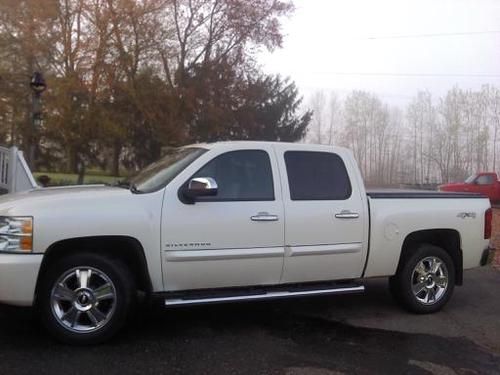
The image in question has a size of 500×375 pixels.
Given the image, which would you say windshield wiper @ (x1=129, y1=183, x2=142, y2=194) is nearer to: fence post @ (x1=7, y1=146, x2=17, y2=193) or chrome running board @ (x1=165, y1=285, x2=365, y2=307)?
chrome running board @ (x1=165, y1=285, x2=365, y2=307)

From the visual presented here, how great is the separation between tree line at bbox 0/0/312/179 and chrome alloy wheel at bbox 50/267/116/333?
55.9 feet

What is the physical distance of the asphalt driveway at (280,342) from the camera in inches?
175

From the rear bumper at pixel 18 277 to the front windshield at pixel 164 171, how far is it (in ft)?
3.80

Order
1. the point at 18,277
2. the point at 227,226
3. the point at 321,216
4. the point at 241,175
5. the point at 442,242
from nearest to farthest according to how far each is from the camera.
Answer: the point at 18,277
the point at 227,226
the point at 241,175
the point at 321,216
the point at 442,242

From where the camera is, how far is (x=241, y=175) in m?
5.50

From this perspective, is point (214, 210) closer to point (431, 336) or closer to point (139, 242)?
point (139, 242)

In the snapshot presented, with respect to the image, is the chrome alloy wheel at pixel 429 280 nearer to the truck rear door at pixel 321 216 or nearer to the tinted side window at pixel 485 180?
the truck rear door at pixel 321 216

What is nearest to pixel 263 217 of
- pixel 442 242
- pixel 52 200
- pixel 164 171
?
pixel 164 171

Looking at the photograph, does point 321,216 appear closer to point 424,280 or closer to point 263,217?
point 263,217

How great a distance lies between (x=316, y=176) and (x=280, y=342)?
1.71m

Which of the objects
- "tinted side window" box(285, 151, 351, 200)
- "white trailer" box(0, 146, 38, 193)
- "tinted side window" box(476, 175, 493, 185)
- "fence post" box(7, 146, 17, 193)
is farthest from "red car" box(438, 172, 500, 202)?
"tinted side window" box(285, 151, 351, 200)

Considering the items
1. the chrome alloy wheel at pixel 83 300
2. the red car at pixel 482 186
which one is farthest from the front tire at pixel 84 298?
the red car at pixel 482 186

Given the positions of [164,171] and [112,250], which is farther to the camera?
[164,171]

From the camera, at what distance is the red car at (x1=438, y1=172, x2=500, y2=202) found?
24.6m
